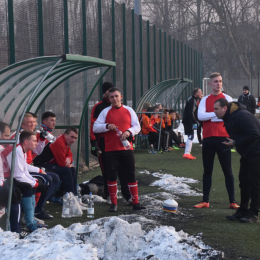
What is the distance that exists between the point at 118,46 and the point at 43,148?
7.28m

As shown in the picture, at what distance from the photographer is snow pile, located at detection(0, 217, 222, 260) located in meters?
4.05

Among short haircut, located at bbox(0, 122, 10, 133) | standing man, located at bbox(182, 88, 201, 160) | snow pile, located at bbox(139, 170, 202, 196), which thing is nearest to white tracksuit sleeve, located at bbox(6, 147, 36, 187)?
short haircut, located at bbox(0, 122, 10, 133)

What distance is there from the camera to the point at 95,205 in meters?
→ 7.06

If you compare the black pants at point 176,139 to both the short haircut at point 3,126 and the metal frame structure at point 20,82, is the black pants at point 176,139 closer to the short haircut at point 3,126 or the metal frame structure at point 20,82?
the metal frame structure at point 20,82

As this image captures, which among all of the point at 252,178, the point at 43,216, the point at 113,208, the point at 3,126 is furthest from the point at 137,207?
the point at 3,126

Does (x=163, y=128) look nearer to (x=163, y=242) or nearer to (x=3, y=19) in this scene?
(x=3, y=19)

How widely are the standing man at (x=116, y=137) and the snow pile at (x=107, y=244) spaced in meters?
1.63

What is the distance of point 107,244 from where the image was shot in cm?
442

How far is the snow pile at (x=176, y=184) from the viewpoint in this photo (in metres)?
7.99

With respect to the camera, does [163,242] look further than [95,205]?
No

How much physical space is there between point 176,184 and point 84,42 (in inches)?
157

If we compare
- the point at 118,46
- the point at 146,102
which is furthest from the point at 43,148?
the point at 146,102

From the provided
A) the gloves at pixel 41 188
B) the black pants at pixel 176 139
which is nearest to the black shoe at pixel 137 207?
the gloves at pixel 41 188

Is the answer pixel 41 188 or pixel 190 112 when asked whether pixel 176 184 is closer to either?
pixel 41 188
